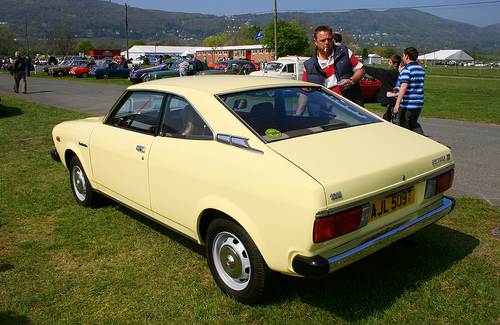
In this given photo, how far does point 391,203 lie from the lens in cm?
264

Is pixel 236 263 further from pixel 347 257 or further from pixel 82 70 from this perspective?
pixel 82 70

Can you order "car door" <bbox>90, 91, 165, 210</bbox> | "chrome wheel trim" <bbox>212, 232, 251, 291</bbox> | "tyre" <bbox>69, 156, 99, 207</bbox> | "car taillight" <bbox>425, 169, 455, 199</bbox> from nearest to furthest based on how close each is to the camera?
"chrome wheel trim" <bbox>212, 232, 251, 291</bbox> < "car taillight" <bbox>425, 169, 455, 199</bbox> < "car door" <bbox>90, 91, 165, 210</bbox> < "tyre" <bbox>69, 156, 99, 207</bbox>

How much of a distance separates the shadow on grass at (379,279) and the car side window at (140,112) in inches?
69.1

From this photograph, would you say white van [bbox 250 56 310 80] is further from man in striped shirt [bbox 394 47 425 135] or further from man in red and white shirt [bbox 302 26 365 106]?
man in red and white shirt [bbox 302 26 365 106]

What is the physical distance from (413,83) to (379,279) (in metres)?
3.66

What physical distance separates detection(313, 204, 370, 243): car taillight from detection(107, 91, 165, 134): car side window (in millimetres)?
1797

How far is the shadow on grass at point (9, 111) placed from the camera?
40.9 ft

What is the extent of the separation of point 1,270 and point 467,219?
449cm

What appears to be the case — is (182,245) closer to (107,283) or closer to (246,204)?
(107,283)

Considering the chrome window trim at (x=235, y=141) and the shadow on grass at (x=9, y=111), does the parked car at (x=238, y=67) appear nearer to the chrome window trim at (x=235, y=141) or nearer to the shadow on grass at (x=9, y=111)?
the shadow on grass at (x=9, y=111)

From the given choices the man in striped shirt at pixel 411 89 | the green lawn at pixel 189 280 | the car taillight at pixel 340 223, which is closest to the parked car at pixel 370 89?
the man in striped shirt at pixel 411 89

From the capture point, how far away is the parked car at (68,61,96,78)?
1303 inches

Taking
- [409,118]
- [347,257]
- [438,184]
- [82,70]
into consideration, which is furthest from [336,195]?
[82,70]

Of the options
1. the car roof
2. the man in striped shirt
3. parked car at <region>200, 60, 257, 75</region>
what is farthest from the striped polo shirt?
parked car at <region>200, 60, 257, 75</region>
